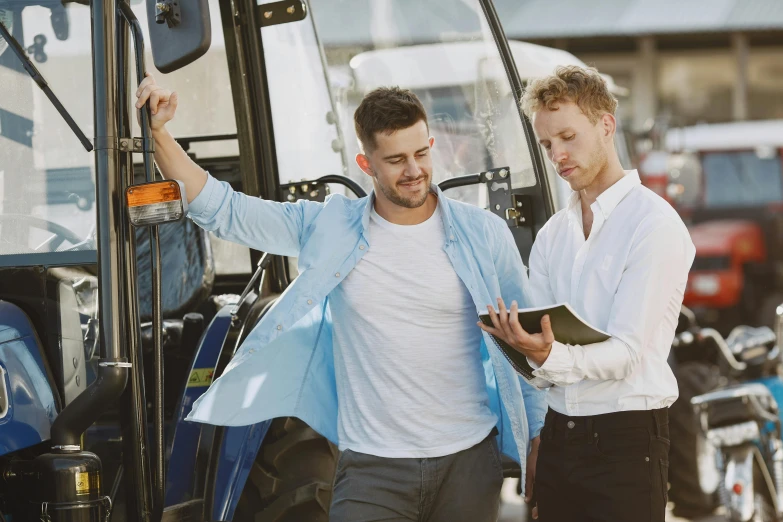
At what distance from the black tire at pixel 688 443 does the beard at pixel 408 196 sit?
4.00m

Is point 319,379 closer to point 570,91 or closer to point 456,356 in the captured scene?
point 456,356

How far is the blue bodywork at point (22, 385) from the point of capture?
2.64 m

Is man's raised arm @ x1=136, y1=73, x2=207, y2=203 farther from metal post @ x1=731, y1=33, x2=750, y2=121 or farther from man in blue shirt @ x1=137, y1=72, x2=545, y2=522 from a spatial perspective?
metal post @ x1=731, y1=33, x2=750, y2=121

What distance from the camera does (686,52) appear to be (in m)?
26.2

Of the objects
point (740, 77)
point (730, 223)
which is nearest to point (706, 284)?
point (730, 223)

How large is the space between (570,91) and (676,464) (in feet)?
14.4

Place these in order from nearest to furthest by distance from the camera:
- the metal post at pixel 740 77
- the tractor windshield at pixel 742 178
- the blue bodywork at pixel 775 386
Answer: the blue bodywork at pixel 775 386
the tractor windshield at pixel 742 178
the metal post at pixel 740 77

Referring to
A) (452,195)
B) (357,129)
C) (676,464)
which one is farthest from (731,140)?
(357,129)

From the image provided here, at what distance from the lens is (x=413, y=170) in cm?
255

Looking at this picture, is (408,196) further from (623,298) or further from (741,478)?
(741,478)

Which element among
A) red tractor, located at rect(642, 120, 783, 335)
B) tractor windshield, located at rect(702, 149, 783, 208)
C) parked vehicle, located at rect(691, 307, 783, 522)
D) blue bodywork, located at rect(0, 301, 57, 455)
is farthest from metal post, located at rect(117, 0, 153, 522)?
tractor windshield, located at rect(702, 149, 783, 208)

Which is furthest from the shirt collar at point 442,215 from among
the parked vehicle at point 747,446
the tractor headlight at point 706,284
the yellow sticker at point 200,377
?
the tractor headlight at point 706,284

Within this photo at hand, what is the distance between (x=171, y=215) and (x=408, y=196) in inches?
21.6

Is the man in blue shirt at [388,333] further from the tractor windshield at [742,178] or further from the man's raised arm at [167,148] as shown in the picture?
the tractor windshield at [742,178]
